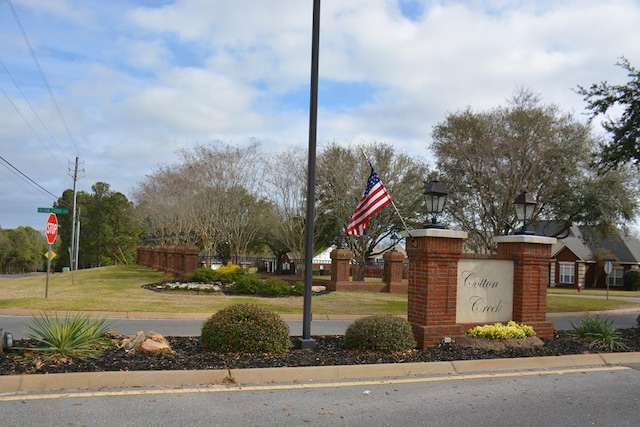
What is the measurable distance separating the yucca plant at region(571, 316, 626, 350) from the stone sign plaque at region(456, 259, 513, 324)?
142 centimetres

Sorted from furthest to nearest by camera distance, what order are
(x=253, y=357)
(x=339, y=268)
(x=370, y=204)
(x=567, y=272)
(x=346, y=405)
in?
1. (x=567, y=272)
2. (x=339, y=268)
3. (x=370, y=204)
4. (x=253, y=357)
5. (x=346, y=405)

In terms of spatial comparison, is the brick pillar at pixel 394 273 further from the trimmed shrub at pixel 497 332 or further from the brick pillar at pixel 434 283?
the brick pillar at pixel 434 283

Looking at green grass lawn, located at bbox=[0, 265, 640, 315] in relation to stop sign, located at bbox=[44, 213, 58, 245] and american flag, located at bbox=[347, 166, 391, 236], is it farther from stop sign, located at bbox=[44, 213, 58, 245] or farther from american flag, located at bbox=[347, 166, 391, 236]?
american flag, located at bbox=[347, 166, 391, 236]

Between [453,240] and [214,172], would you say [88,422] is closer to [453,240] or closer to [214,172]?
[453,240]

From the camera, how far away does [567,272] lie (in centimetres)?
5447

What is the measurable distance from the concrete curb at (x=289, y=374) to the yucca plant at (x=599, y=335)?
2.32 feet

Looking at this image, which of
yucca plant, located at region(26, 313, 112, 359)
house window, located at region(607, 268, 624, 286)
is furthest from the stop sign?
house window, located at region(607, 268, 624, 286)

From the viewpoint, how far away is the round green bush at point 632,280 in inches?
2015

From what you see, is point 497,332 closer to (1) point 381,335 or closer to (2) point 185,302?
(1) point 381,335

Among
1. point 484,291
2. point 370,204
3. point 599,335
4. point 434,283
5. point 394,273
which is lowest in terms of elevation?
point 599,335

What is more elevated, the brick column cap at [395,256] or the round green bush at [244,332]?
the brick column cap at [395,256]

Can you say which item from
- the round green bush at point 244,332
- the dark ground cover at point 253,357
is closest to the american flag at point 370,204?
the dark ground cover at point 253,357

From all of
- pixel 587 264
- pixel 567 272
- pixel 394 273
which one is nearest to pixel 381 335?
pixel 394 273

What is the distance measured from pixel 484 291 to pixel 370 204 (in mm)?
2644
